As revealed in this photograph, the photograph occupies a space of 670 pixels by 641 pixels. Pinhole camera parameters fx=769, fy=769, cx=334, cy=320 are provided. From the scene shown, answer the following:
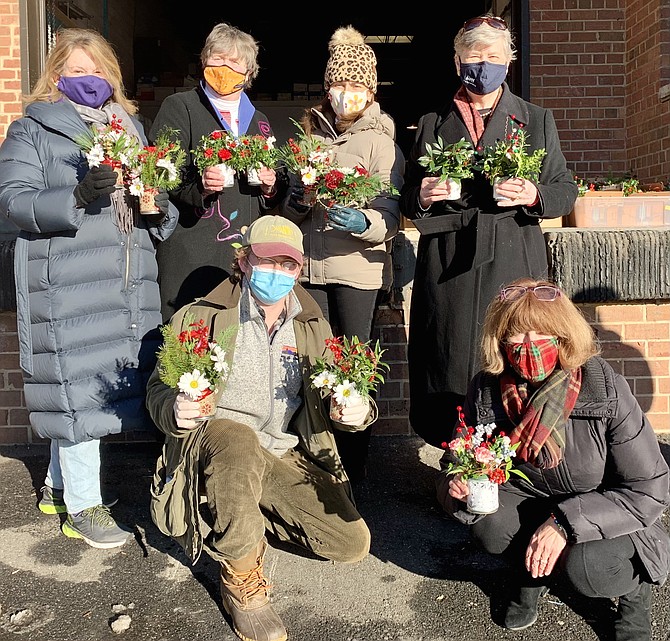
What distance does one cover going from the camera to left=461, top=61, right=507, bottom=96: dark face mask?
3379 millimetres

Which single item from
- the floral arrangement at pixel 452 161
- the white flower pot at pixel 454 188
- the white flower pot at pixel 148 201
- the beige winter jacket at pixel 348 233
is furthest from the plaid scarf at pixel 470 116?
the white flower pot at pixel 148 201

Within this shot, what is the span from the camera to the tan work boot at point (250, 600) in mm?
2771

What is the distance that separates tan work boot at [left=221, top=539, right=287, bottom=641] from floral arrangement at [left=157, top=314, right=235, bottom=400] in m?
0.64

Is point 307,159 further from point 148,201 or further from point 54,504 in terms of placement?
point 54,504

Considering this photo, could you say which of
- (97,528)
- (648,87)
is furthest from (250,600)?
(648,87)

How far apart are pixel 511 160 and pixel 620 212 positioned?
174 cm

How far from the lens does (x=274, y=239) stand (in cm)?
304

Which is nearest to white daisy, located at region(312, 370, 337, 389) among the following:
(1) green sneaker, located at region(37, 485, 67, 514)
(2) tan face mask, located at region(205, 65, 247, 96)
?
(2) tan face mask, located at region(205, 65, 247, 96)

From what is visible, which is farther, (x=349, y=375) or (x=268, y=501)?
(x=268, y=501)

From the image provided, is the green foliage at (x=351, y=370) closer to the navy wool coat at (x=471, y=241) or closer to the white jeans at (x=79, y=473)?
the navy wool coat at (x=471, y=241)

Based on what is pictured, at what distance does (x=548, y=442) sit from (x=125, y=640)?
169 cm

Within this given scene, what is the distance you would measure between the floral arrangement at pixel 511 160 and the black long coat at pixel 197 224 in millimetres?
1194

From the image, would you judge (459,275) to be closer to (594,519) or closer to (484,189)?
(484,189)

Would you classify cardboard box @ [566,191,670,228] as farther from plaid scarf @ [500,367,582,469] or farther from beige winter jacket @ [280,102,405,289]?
plaid scarf @ [500,367,582,469]
